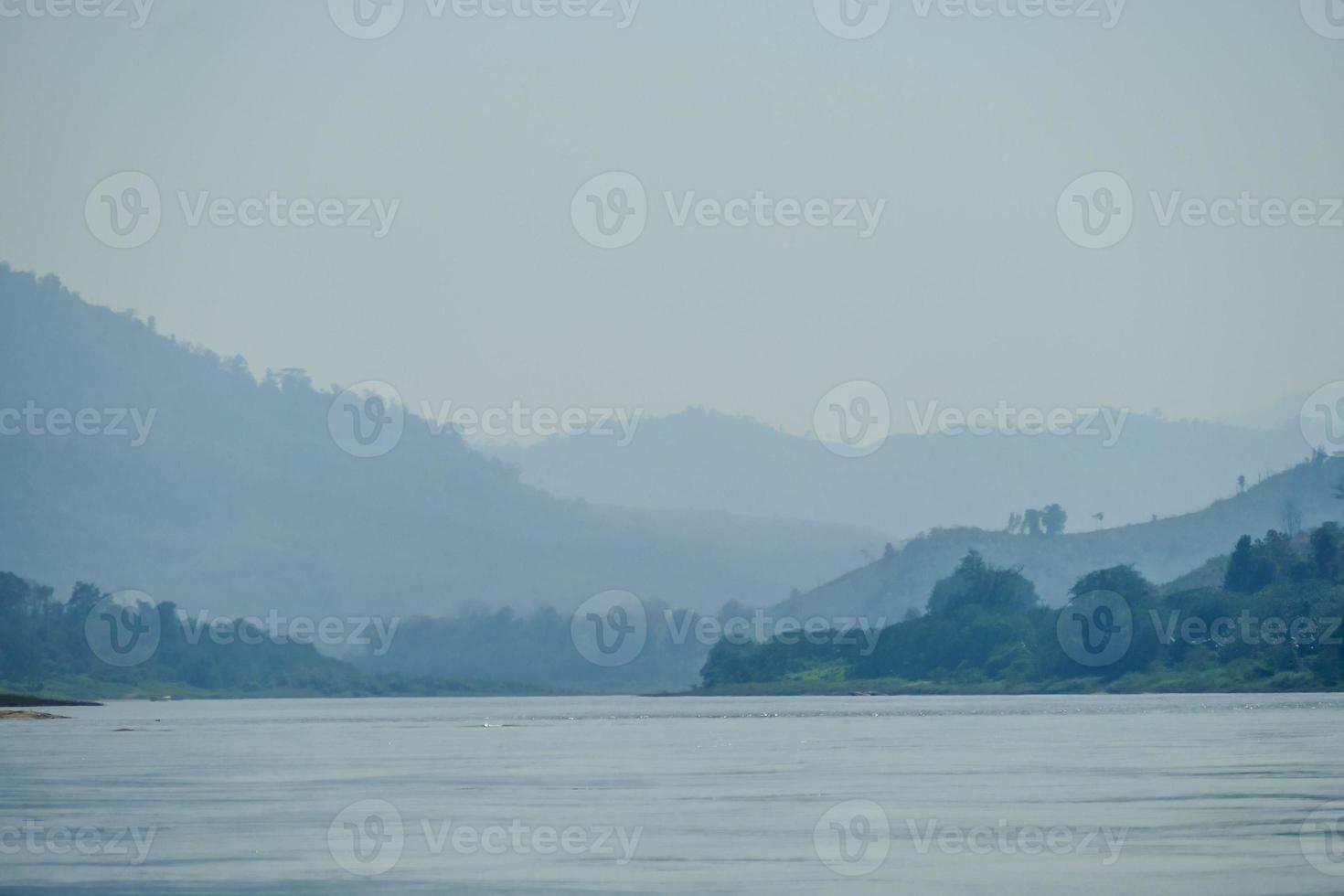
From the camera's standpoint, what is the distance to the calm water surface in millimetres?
36062

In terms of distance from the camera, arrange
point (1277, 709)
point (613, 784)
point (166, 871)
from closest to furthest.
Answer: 1. point (166, 871)
2. point (613, 784)
3. point (1277, 709)

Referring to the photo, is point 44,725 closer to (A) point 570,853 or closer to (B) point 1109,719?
(B) point 1109,719

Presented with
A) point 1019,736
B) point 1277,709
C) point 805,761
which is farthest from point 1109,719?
point 805,761

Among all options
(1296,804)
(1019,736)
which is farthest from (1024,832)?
(1019,736)

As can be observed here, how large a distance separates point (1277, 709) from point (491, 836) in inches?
4229

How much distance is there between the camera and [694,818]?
47.4 meters

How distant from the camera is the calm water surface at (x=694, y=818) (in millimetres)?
36062

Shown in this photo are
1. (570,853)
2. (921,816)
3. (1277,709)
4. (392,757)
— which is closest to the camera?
(570,853)

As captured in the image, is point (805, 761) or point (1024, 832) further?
point (805, 761)

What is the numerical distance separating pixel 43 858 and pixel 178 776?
29605mm

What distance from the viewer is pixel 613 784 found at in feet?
199

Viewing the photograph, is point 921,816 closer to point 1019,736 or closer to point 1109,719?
point 1019,736

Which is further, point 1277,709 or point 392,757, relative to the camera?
point 1277,709

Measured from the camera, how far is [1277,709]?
138250mm
